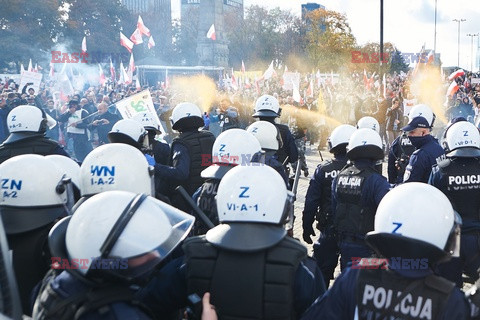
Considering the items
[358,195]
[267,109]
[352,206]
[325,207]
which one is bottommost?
[325,207]

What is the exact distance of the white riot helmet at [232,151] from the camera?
444 cm

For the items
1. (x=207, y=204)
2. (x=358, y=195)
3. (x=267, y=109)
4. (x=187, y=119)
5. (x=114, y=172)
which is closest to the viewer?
(x=114, y=172)

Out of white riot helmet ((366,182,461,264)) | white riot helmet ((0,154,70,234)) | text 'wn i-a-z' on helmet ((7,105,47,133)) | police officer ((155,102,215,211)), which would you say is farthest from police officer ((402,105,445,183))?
text 'wn i-a-z' on helmet ((7,105,47,133))

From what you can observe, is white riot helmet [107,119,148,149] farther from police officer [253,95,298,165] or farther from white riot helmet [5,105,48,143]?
police officer [253,95,298,165]

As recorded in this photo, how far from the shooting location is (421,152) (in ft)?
19.8

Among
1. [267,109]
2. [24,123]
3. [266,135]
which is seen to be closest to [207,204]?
[266,135]

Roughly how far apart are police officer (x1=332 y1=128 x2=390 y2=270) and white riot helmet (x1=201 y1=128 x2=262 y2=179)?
82 cm

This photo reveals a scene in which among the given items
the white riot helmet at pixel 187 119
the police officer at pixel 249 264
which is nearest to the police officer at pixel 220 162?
the police officer at pixel 249 264

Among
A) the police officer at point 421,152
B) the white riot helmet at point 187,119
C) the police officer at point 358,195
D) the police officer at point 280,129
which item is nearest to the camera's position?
the police officer at point 358,195

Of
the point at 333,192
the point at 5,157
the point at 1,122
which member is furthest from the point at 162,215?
the point at 1,122

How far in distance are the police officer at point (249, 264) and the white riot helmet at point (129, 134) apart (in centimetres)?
289

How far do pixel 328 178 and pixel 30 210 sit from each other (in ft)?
9.77

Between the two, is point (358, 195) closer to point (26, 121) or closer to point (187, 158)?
point (187, 158)

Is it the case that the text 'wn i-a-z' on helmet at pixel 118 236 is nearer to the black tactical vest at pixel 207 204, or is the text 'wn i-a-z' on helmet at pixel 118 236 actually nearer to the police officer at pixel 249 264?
the police officer at pixel 249 264
